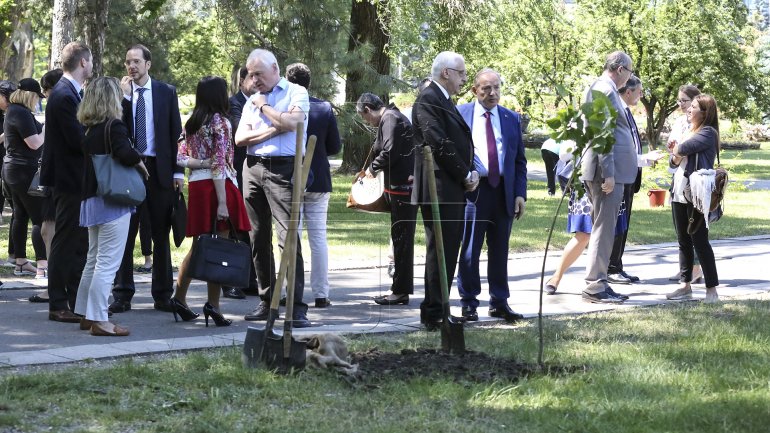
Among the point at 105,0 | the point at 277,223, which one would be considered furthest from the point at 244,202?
the point at 105,0

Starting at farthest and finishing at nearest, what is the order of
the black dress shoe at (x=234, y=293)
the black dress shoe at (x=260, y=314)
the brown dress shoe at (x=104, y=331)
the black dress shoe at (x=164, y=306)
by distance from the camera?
the black dress shoe at (x=234, y=293)
the black dress shoe at (x=164, y=306)
the black dress shoe at (x=260, y=314)
the brown dress shoe at (x=104, y=331)

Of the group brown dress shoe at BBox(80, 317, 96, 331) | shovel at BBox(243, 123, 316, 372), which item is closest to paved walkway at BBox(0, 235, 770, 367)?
brown dress shoe at BBox(80, 317, 96, 331)

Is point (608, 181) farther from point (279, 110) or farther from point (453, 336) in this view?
point (453, 336)

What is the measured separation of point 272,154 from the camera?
864cm

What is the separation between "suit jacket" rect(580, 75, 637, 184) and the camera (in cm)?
1029

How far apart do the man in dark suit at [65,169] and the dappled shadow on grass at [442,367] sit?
110 inches

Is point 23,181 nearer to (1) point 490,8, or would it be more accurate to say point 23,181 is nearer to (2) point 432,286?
(2) point 432,286

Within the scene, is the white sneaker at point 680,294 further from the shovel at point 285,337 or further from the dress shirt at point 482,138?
the shovel at point 285,337

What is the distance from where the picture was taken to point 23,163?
36.3ft

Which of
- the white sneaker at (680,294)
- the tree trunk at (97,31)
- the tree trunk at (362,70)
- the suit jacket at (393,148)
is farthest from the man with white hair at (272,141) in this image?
the tree trunk at (362,70)

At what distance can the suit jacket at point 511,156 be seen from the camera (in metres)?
9.34

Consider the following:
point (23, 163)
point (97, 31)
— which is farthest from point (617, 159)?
point (97, 31)

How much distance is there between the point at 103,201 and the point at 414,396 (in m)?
3.09

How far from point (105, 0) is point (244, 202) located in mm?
7380
